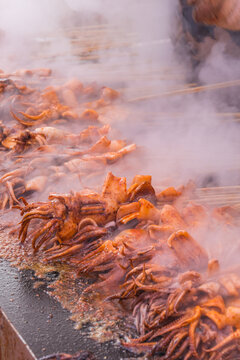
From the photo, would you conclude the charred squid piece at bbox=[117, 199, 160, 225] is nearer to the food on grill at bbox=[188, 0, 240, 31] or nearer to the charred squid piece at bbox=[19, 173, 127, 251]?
the charred squid piece at bbox=[19, 173, 127, 251]

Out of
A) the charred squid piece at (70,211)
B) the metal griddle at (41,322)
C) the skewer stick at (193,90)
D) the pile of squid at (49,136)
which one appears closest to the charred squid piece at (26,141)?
the pile of squid at (49,136)

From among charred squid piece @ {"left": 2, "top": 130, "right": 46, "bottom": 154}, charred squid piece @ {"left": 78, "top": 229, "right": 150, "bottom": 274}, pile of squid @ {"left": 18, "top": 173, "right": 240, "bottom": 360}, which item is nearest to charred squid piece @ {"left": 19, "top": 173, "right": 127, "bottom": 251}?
pile of squid @ {"left": 18, "top": 173, "right": 240, "bottom": 360}

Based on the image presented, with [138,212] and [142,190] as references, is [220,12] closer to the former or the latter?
[142,190]

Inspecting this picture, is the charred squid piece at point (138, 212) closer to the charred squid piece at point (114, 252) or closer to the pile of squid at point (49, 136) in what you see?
the charred squid piece at point (114, 252)

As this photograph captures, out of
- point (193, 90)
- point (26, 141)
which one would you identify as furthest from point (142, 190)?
point (193, 90)

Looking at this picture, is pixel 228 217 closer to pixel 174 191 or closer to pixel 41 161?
pixel 174 191

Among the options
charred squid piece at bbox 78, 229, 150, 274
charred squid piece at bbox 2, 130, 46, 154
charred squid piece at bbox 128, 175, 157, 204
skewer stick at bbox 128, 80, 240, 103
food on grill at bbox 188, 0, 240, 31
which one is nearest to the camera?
charred squid piece at bbox 78, 229, 150, 274
